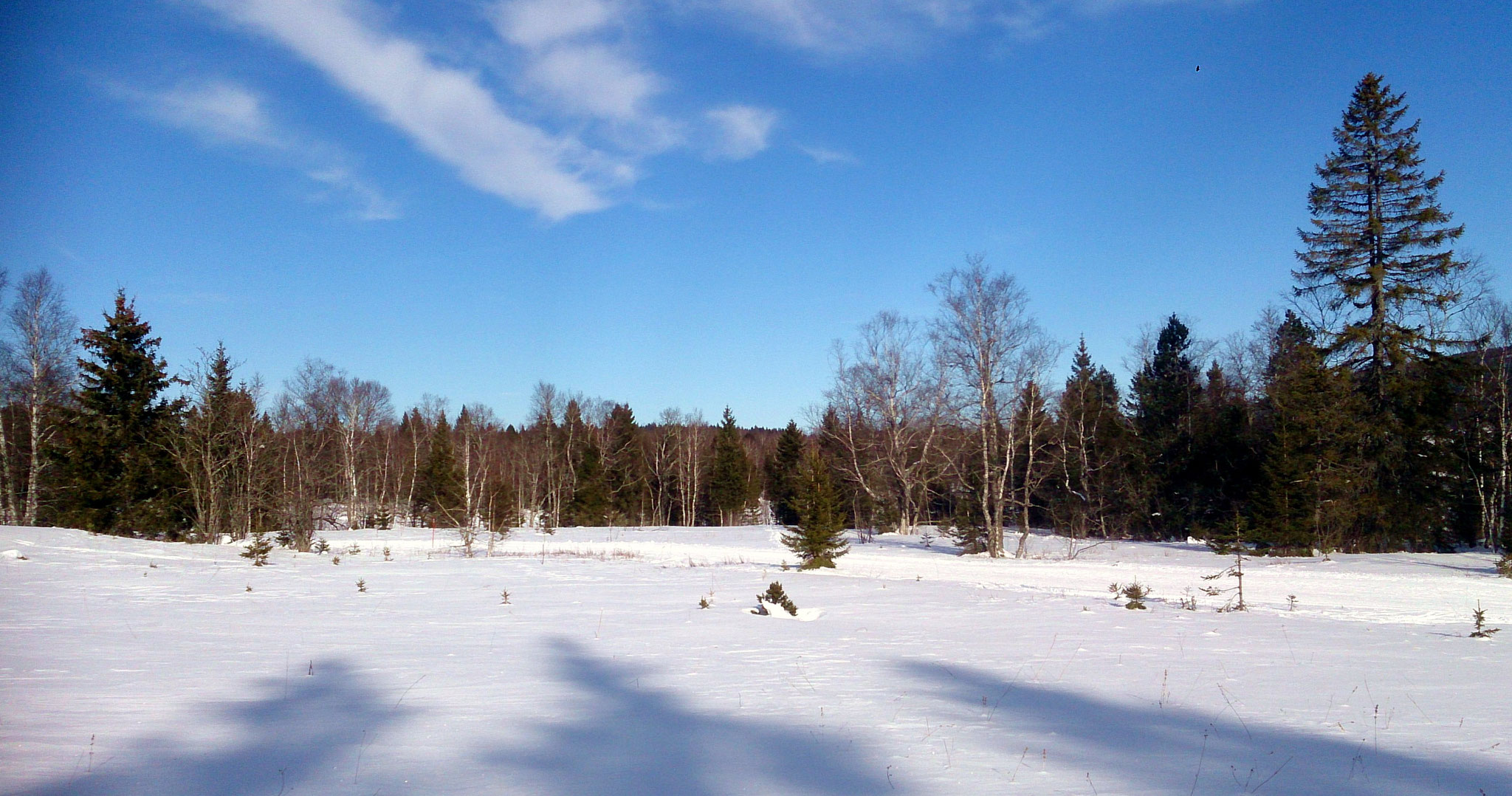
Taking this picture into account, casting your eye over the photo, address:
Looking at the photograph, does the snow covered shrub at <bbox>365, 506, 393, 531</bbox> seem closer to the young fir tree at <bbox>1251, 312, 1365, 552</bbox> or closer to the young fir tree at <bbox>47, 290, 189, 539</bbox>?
the young fir tree at <bbox>47, 290, 189, 539</bbox>

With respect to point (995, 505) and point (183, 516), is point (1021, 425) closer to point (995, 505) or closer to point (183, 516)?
point (995, 505)

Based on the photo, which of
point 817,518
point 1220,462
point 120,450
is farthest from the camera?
point 1220,462

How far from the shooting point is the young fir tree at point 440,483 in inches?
1882

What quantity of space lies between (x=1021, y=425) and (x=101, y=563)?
28.4m

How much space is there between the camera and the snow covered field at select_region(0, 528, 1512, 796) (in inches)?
184

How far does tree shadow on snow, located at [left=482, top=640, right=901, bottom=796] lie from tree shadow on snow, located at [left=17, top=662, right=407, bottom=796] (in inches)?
42.7

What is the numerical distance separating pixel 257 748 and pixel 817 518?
15461 mm

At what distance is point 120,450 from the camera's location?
2375 centimetres

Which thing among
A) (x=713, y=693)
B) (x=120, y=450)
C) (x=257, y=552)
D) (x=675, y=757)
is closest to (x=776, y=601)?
(x=713, y=693)

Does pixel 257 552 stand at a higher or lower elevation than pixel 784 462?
lower

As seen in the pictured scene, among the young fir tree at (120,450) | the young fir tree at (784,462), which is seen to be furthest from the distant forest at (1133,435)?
A: the young fir tree at (784,462)

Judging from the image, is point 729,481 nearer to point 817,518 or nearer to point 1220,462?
point 1220,462

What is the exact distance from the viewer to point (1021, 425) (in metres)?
32.6

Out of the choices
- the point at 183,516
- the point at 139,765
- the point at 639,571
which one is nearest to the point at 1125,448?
the point at 639,571
